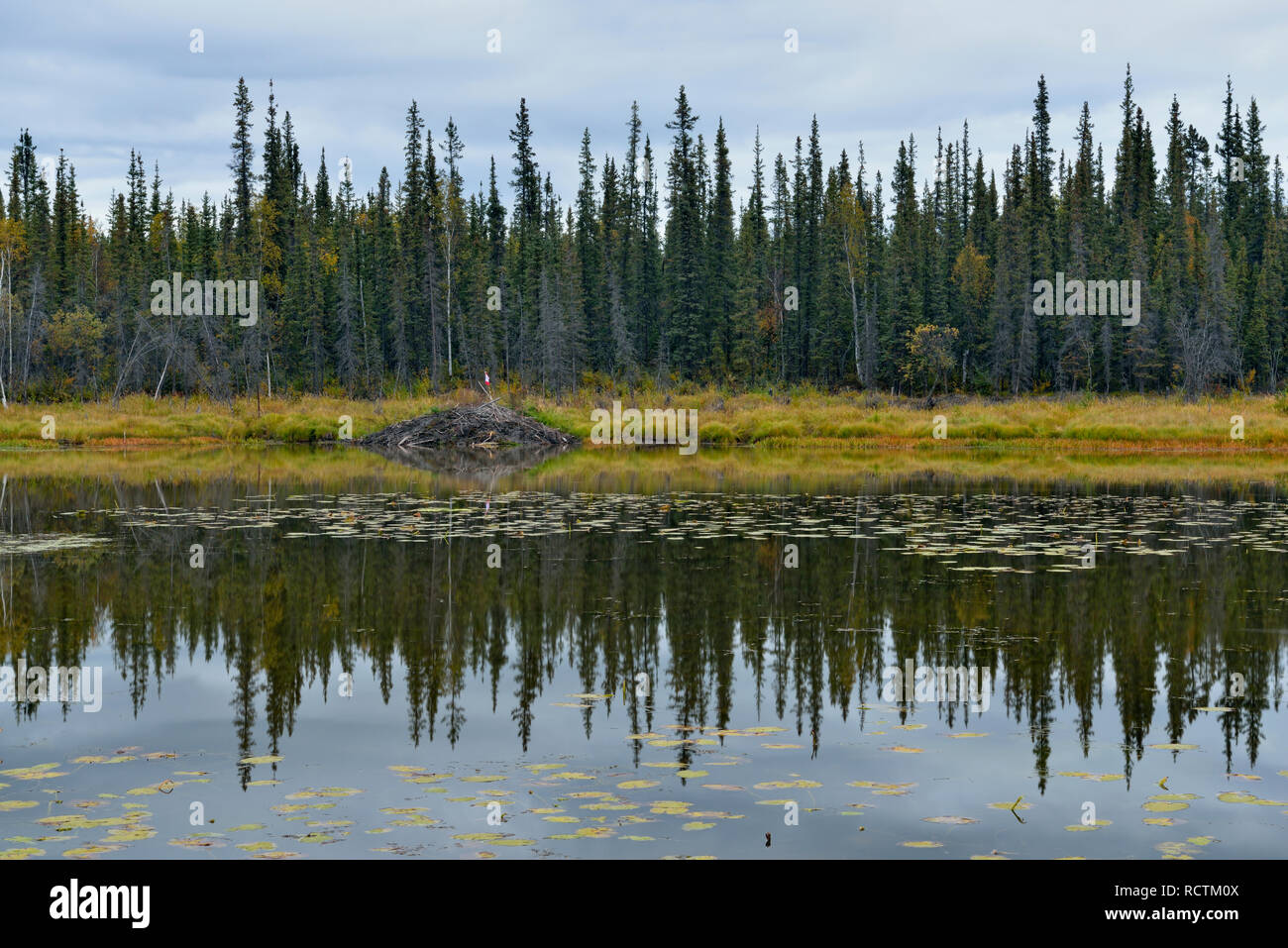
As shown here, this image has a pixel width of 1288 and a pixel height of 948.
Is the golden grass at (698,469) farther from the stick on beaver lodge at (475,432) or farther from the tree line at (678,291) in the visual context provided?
the tree line at (678,291)

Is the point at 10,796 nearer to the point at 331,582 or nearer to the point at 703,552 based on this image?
the point at 331,582

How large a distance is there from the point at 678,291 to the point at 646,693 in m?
70.9

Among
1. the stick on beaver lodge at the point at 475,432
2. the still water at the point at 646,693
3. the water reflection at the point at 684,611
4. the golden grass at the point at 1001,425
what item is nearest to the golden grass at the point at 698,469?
the golden grass at the point at 1001,425

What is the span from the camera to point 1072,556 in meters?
15.8

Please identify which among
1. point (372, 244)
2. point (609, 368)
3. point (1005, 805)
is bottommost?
point (1005, 805)

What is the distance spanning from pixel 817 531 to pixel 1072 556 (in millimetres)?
4377

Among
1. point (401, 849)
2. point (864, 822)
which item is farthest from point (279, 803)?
point (864, 822)

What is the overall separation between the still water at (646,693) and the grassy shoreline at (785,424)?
27668mm

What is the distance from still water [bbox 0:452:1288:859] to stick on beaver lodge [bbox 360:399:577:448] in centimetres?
2949

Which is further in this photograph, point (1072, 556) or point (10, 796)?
point (1072, 556)

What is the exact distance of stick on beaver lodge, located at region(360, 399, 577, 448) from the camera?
48406 millimetres

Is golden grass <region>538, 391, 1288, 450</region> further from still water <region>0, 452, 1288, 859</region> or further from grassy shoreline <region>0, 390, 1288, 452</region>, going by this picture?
still water <region>0, 452, 1288, 859</region>

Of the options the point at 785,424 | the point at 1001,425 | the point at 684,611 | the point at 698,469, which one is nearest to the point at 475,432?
the point at 785,424

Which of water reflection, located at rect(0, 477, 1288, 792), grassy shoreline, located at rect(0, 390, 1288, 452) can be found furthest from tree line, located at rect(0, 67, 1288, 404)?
water reflection, located at rect(0, 477, 1288, 792)
